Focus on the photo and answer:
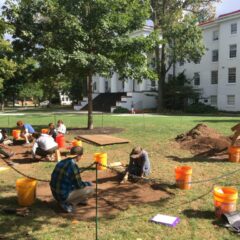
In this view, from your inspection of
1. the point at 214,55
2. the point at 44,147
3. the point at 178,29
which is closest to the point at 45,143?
the point at 44,147

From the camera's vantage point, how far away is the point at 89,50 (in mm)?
16875

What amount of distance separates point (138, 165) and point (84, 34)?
963 centimetres

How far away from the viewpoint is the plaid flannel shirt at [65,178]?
20.1 feet

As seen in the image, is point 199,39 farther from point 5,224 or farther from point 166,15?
point 5,224

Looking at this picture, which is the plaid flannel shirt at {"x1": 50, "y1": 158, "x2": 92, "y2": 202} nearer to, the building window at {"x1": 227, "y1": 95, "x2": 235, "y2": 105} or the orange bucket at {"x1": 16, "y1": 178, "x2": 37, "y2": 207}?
the orange bucket at {"x1": 16, "y1": 178, "x2": 37, "y2": 207}

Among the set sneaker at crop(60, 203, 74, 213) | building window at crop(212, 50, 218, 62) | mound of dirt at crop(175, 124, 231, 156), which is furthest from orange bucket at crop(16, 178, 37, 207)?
building window at crop(212, 50, 218, 62)

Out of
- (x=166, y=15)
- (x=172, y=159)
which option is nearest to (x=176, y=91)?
(x=166, y=15)

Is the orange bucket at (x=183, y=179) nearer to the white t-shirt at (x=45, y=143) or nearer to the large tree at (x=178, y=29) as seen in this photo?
the white t-shirt at (x=45, y=143)

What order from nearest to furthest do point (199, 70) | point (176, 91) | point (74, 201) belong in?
1. point (74, 201)
2. point (176, 91)
3. point (199, 70)

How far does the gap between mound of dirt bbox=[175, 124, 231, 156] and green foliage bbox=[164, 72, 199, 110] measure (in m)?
27.2

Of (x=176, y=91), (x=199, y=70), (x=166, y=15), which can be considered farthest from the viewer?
(x=199, y=70)

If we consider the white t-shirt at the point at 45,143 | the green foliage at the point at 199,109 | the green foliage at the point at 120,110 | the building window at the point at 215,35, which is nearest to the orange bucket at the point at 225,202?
the white t-shirt at the point at 45,143

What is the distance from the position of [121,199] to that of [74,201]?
3.48 ft

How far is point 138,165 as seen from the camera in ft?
26.7
